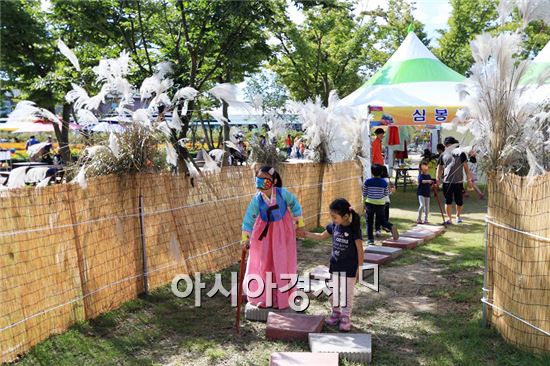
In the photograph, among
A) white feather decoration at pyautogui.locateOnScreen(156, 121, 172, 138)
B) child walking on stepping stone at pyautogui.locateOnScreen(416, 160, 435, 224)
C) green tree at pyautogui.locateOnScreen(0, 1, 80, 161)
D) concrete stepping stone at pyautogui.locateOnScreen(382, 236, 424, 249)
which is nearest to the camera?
white feather decoration at pyautogui.locateOnScreen(156, 121, 172, 138)

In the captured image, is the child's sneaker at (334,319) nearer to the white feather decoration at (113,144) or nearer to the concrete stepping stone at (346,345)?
the concrete stepping stone at (346,345)

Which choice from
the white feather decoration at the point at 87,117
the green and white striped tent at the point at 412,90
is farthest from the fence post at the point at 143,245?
the green and white striped tent at the point at 412,90

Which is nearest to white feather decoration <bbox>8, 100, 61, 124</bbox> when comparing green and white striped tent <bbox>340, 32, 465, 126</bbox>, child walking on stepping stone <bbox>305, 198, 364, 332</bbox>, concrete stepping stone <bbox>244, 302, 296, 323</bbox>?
concrete stepping stone <bbox>244, 302, 296, 323</bbox>

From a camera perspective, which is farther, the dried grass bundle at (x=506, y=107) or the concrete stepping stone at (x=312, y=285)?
the concrete stepping stone at (x=312, y=285)

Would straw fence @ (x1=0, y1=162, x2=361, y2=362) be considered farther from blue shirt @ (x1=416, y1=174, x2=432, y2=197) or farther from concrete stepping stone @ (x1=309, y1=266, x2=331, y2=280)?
blue shirt @ (x1=416, y1=174, x2=432, y2=197)

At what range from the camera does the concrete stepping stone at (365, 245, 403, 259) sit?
745 centimetres

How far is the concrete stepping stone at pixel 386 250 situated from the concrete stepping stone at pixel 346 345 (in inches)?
125

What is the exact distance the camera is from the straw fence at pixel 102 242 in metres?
4.07

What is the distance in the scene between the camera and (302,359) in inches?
152

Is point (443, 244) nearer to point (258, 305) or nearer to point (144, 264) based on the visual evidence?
point (258, 305)

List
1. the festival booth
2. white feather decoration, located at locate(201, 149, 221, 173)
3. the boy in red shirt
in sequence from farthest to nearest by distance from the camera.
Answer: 1. the festival booth
2. the boy in red shirt
3. white feather decoration, located at locate(201, 149, 221, 173)

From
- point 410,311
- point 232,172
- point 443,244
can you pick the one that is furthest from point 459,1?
point 410,311

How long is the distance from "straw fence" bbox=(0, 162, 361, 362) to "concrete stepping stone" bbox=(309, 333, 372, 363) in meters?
2.24

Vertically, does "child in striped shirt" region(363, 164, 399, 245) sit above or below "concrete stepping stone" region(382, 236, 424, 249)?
above
